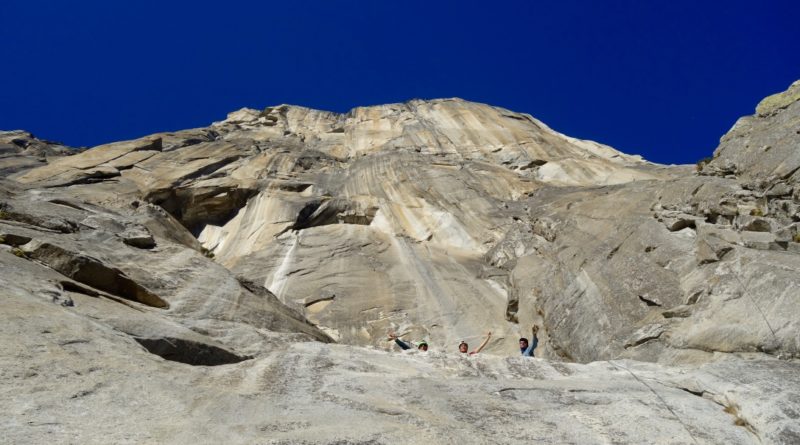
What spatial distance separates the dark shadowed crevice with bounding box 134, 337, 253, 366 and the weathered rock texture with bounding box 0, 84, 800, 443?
3 cm

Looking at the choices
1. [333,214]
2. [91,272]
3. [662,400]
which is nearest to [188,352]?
[91,272]

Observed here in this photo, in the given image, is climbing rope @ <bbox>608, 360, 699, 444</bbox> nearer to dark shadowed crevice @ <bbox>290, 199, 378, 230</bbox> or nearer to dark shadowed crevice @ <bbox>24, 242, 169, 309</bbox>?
dark shadowed crevice @ <bbox>24, 242, 169, 309</bbox>

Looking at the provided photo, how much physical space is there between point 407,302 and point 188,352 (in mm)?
13459

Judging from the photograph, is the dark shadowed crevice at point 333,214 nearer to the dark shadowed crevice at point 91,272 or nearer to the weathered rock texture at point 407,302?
the weathered rock texture at point 407,302

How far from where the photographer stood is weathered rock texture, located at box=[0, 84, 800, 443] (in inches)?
309

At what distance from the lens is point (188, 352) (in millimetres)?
10406

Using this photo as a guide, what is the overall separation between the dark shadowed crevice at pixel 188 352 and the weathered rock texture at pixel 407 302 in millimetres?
35

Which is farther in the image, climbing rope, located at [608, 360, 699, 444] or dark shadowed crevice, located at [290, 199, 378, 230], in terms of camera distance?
dark shadowed crevice, located at [290, 199, 378, 230]

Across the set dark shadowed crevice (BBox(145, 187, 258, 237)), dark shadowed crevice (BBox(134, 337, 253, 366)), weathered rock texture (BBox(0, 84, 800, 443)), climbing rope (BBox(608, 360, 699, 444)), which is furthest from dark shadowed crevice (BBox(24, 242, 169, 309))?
dark shadowed crevice (BBox(145, 187, 258, 237))

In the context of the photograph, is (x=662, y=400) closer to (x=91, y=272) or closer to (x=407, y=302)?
(x=91, y=272)

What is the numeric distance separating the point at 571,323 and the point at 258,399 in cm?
1097

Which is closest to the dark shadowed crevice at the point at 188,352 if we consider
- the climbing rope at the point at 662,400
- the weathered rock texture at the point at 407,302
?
the weathered rock texture at the point at 407,302

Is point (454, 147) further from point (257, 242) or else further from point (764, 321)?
point (764, 321)

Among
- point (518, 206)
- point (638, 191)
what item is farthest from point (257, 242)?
point (638, 191)
